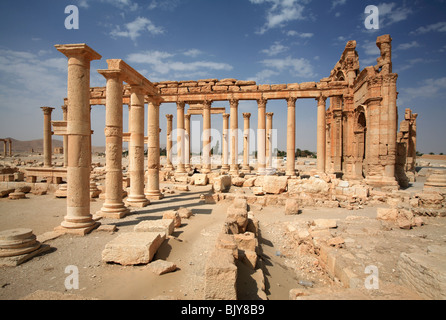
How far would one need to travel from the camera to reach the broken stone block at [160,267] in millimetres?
4832

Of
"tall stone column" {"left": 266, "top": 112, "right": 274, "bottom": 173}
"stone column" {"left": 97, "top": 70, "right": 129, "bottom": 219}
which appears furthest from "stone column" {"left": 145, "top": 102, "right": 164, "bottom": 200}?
"tall stone column" {"left": 266, "top": 112, "right": 274, "bottom": 173}

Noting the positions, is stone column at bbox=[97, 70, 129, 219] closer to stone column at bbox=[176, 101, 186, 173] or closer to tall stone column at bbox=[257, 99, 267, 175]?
stone column at bbox=[176, 101, 186, 173]

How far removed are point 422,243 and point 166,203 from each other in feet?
Answer: 33.3

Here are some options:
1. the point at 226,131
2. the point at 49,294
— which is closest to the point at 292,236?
the point at 49,294

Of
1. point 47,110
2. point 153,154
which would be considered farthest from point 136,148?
point 47,110

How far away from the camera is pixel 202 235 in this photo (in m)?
7.51

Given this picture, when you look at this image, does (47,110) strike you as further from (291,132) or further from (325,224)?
(325,224)

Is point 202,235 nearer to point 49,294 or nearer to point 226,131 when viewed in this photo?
point 49,294

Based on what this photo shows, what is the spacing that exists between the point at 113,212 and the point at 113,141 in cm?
280

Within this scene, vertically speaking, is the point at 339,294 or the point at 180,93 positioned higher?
the point at 180,93

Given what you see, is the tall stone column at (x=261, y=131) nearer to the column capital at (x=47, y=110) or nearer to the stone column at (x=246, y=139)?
the stone column at (x=246, y=139)

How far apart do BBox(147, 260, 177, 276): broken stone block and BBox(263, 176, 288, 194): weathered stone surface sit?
418 inches

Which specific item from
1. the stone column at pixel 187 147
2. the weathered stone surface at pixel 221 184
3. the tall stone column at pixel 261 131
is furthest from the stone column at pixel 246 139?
the weathered stone surface at pixel 221 184

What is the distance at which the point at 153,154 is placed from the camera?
43.8ft
